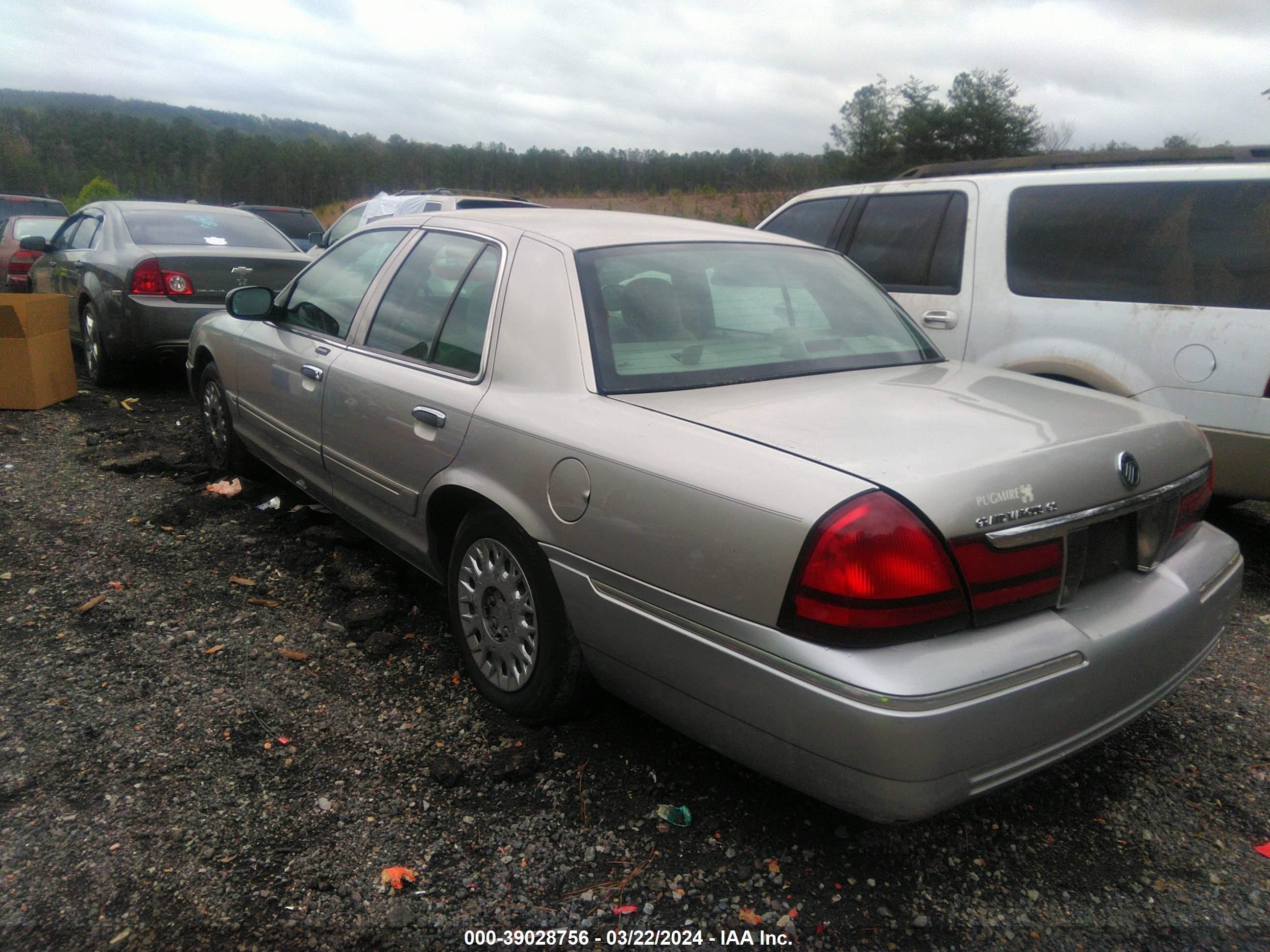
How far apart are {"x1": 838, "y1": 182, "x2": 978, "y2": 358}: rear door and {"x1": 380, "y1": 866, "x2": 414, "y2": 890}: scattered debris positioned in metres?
3.75

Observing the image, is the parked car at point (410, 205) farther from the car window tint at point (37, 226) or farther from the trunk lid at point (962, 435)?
the trunk lid at point (962, 435)

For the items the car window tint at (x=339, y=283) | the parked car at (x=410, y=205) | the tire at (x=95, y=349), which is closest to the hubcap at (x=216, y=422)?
the car window tint at (x=339, y=283)

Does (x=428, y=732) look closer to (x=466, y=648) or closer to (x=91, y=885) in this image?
(x=466, y=648)

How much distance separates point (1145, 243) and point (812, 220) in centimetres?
212

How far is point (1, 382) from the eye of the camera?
6.73m

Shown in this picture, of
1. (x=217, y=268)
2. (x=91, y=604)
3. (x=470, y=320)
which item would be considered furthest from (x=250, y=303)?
(x=217, y=268)

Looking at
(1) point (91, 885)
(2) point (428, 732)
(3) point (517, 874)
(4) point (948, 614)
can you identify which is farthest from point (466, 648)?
(4) point (948, 614)

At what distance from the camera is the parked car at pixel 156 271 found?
6980 mm

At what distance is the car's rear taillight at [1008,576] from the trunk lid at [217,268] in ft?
20.8

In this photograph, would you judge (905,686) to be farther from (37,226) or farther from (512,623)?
(37,226)

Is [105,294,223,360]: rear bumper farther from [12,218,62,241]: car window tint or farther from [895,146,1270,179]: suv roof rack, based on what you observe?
[12,218,62,241]: car window tint

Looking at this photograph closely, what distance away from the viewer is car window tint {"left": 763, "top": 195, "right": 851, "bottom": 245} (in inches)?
225

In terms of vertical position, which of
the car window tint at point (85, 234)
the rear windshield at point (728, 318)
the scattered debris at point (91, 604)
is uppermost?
the rear windshield at point (728, 318)

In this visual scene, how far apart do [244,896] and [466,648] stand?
3.47 ft
